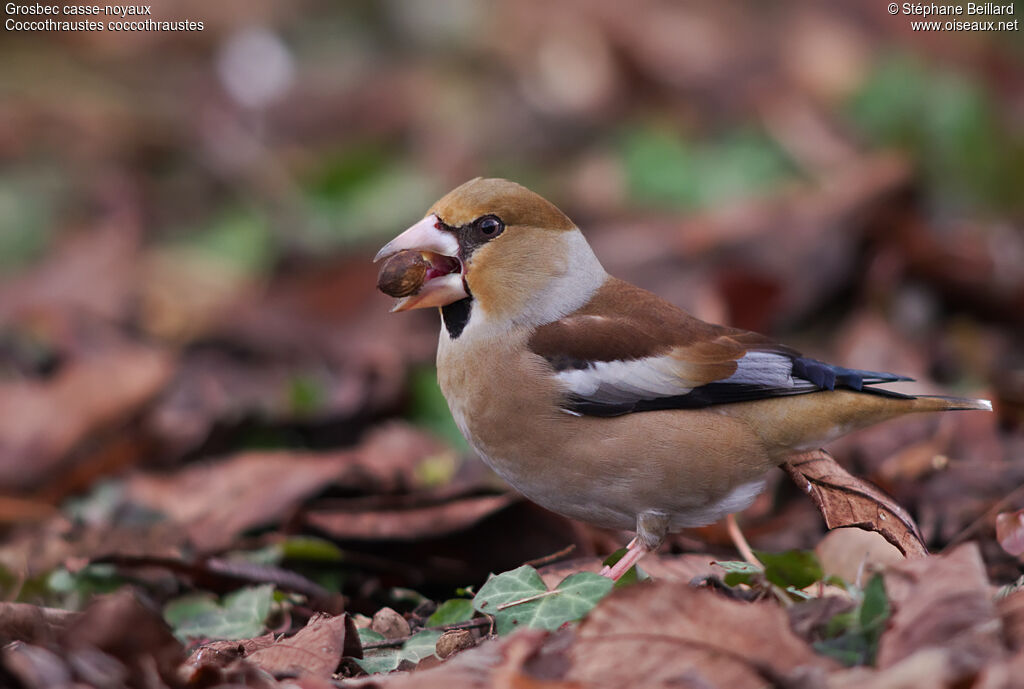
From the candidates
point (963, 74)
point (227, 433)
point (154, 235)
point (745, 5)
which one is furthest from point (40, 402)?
point (745, 5)

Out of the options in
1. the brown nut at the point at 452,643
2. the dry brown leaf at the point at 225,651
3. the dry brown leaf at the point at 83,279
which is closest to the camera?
the dry brown leaf at the point at 225,651

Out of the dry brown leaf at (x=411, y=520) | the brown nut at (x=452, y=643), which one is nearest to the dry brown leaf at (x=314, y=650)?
the brown nut at (x=452, y=643)

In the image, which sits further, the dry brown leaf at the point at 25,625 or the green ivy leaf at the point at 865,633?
the dry brown leaf at the point at 25,625

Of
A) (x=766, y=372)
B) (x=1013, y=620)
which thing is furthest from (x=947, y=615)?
(x=766, y=372)

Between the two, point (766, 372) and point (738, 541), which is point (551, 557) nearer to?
point (738, 541)

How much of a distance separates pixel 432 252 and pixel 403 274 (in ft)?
0.45

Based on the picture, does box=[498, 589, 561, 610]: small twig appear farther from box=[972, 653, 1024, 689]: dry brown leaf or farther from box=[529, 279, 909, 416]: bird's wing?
box=[972, 653, 1024, 689]: dry brown leaf

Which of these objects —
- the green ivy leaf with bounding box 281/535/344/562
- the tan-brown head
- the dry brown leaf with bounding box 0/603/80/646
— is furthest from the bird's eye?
the dry brown leaf with bounding box 0/603/80/646

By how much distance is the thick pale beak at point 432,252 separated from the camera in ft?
13.4

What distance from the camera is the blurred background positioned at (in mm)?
4730

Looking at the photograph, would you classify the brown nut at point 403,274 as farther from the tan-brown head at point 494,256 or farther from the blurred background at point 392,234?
the blurred background at point 392,234

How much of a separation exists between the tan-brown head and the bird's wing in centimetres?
15

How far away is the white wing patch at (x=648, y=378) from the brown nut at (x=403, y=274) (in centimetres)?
63

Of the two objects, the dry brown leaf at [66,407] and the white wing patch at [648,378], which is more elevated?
the white wing patch at [648,378]
